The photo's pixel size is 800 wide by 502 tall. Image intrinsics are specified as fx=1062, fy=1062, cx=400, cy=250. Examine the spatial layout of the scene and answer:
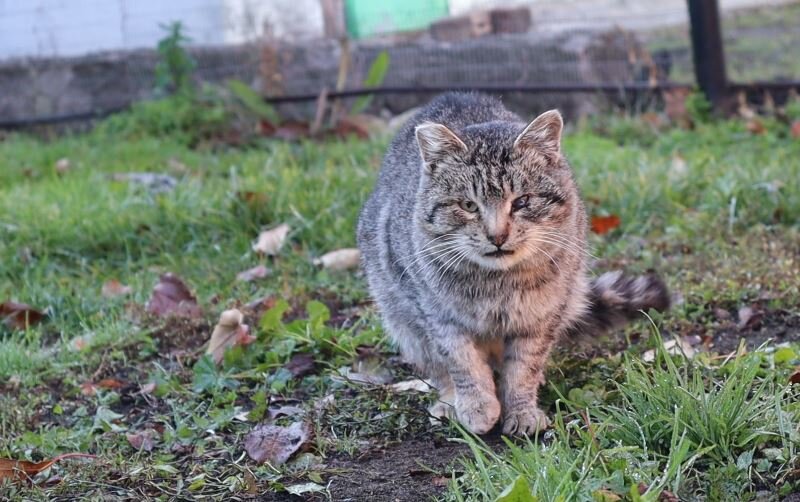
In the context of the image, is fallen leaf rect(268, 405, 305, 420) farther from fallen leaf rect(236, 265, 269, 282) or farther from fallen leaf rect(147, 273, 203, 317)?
fallen leaf rect(236, 265, 269, 282)

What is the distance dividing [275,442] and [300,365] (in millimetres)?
642

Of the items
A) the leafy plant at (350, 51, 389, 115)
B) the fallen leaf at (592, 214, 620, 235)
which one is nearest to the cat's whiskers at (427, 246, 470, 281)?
the fallen leaf at (592, 214, 620, 235)

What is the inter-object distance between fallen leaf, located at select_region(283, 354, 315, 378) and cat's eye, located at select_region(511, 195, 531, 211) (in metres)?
1.01

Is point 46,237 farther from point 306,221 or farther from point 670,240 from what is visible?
point 670,240

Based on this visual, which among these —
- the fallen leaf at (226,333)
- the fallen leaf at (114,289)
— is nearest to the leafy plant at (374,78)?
the fallen leaf at (114,289)

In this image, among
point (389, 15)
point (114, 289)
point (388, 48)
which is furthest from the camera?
point (388, 48)

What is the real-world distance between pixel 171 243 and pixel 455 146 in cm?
225

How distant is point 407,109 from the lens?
26.9 ft

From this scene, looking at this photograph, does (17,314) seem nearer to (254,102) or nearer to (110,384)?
(110,384)

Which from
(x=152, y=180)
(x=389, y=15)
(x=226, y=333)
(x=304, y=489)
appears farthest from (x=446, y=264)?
(x=389, y=15)

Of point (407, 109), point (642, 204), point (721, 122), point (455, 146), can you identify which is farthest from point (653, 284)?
point (407, 109)

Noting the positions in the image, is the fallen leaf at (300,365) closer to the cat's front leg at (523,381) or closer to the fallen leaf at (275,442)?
→ the fallen leaf at (275,442)

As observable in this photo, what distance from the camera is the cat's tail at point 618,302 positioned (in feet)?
12.3

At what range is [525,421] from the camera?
330 cm
